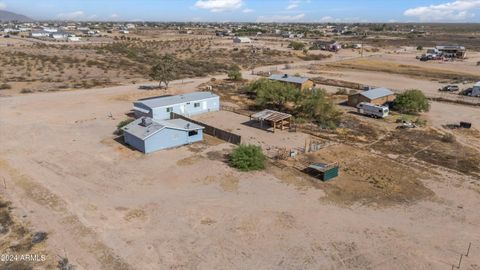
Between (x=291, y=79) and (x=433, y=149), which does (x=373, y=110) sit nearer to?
(x=433, y=149)

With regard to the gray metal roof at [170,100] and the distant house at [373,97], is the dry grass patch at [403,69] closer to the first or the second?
the distant house at [373,97]

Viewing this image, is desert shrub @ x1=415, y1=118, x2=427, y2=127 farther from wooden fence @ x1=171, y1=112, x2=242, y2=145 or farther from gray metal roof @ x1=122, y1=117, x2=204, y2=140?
gray metal roof @ x1=122, y1=117, x2=204, y2=140

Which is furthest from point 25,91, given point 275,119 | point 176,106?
point 275,119

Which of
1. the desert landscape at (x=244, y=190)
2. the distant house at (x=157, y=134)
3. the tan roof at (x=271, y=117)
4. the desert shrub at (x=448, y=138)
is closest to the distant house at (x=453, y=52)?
the desert landscape at (x=244, y=190)

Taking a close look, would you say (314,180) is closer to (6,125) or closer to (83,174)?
(83,174)

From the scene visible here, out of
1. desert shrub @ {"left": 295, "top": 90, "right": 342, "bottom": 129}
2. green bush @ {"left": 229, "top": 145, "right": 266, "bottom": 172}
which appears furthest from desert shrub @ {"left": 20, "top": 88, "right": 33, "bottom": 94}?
green bush @ {"left": 229, "top": 145, "right": 266, "bottom": 172}
